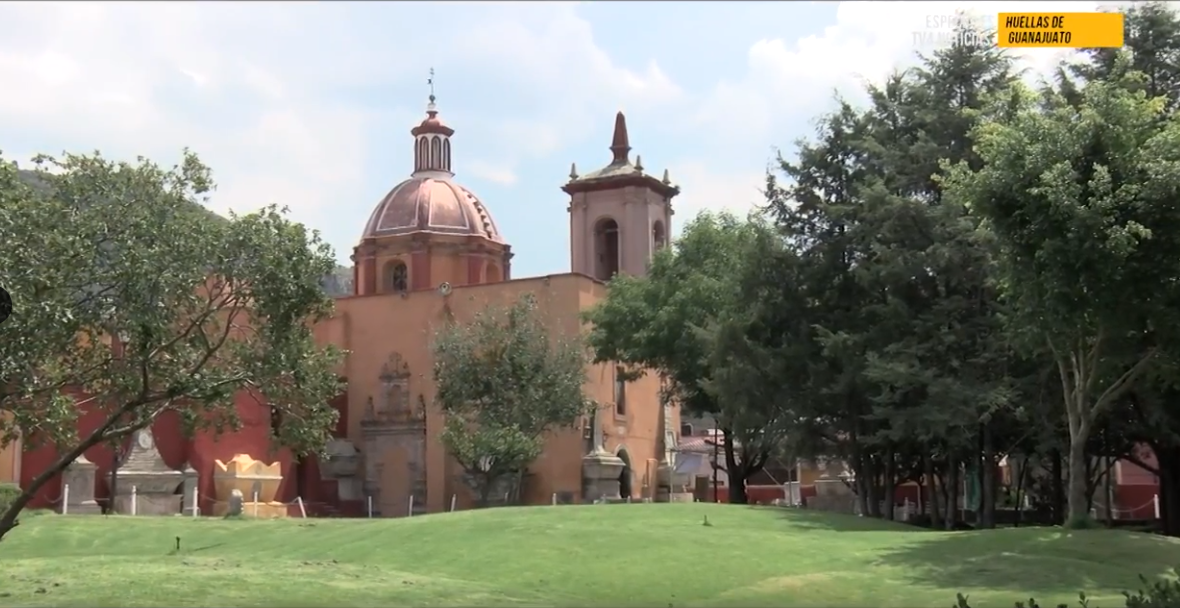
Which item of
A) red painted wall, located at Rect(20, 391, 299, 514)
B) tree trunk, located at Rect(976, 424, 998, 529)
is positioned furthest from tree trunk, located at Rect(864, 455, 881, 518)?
red painted wall, located at Rect(20, 391, 299, 514)

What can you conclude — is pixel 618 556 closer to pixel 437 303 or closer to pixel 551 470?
pixel 551 470

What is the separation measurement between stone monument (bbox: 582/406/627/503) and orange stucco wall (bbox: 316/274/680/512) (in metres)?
0.31

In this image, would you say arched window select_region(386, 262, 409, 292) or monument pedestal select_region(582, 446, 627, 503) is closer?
monument pedestal select_region(582, 446, 627, 503)

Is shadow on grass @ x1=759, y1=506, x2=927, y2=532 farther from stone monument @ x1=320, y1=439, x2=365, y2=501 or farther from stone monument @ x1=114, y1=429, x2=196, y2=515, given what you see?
stone monument @ x1=320, y1=439, x2=365, y2=501

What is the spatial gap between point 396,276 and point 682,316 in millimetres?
19736

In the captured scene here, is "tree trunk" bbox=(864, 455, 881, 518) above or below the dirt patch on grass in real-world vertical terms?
above

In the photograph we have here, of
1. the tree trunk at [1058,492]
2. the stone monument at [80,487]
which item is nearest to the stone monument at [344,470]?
the stone monument at [80,487]

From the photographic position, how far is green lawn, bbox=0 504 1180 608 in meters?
13.8

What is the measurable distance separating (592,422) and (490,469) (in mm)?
5603

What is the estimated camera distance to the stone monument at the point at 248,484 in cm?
3506

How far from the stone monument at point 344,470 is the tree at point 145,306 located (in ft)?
93.4

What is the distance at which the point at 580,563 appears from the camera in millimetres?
16734

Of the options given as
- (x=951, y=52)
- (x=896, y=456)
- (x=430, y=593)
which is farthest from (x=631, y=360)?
(x=430, y=593)

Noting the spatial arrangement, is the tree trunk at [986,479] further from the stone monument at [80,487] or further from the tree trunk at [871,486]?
the stone monument at [80,487]
